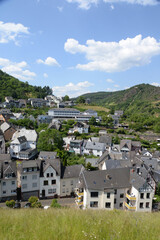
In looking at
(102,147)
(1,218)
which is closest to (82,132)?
(102,147)

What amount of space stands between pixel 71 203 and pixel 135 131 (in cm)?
6246

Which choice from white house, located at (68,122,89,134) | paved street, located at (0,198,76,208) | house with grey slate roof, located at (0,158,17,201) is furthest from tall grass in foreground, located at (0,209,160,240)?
white house, located at (68,122,89,134)

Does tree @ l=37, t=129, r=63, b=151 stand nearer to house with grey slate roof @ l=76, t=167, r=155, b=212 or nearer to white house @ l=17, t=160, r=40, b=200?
white house @ l=17, t=160, r=40, b=200

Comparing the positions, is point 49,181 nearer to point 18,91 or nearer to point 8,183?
point 8,183

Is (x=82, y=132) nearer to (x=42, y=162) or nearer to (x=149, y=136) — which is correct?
(x=149, y=136)

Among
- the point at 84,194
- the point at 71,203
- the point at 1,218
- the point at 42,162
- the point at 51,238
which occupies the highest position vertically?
the point at 51,238

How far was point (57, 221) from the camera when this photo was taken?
4.74 m

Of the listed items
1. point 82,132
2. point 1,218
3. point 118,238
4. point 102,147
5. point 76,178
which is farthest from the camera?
point 82,132

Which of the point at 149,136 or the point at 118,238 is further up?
the point at 118,238

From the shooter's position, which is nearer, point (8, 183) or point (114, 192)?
point (114, 192)

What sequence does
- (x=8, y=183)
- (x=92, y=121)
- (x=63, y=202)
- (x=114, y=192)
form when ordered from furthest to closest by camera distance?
1. (x=92, y=121)
2. (x=63, y=202)
3. (x=8, y=183)
4. (x=114, y=192)

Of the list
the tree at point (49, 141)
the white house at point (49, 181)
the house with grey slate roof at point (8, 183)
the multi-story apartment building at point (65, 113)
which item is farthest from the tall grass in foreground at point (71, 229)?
the multi-story apartment building at point (65, 113)

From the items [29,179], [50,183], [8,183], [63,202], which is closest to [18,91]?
[8,183]

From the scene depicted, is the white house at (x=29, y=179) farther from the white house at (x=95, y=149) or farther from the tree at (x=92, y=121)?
the tree at (x=92, y=121)
